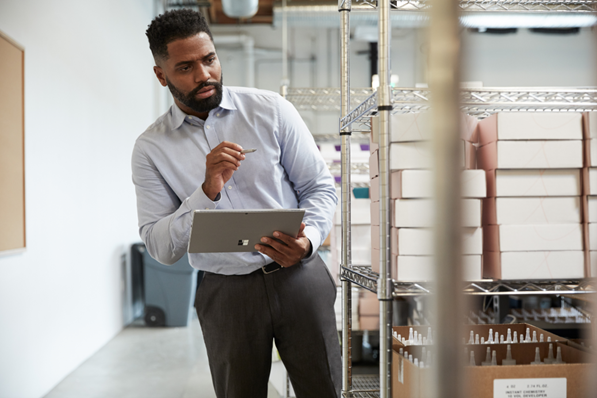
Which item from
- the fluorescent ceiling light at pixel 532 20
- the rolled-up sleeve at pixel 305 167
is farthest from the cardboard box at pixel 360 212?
the fluorescent ceiling light at pixel 532 20

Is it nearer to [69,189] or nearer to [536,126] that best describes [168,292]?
[69,189]

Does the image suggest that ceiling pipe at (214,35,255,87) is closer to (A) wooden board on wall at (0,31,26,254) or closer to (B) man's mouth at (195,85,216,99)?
(A) wooden board on wall at (0,31,26,254)

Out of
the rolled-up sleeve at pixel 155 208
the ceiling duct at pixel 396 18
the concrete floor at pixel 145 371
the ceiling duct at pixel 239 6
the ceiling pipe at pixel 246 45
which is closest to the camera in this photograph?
the rolled-up sleeve at pixel 155 208

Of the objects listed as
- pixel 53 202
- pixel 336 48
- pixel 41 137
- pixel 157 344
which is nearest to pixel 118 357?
pixel 157 344

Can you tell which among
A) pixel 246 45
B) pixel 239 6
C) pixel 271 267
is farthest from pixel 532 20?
pixel 271 267

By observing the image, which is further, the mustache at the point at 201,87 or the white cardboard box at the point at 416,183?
the mustache at the point at 201,87

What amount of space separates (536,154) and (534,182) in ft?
0.24

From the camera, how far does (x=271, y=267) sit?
1.29 metres

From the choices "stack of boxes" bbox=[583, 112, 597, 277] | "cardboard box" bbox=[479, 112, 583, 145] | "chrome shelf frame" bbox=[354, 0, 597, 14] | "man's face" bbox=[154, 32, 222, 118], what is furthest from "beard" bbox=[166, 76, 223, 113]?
"stack of boxes" bbox=[583, 112, 597, 277]

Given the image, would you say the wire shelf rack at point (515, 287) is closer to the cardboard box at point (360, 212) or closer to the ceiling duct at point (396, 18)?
the cardboard box at point (360, 212)

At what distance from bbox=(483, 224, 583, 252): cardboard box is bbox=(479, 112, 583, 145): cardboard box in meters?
0.23

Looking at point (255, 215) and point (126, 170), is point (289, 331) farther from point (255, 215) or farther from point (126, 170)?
point (126, 170)

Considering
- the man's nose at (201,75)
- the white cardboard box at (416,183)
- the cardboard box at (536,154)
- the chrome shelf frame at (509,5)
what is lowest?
the white cardboard box at (416,183)

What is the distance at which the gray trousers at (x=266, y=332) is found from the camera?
1274mm
